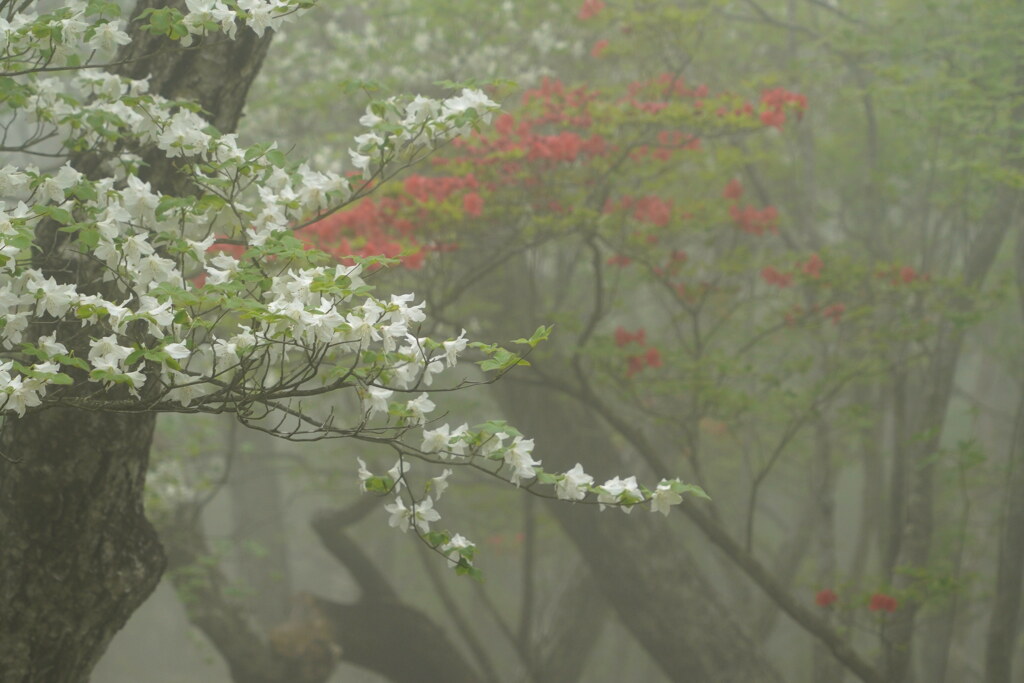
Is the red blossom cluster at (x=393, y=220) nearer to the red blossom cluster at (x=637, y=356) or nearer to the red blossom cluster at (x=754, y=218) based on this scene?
the red blossom cluster at (x=637, y=356)

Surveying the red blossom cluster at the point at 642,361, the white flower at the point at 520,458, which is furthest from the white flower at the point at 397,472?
the red blossom cluster at the point at 642,361

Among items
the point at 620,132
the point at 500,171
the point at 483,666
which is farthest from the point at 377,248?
the point at 483,666

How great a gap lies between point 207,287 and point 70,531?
1.13m

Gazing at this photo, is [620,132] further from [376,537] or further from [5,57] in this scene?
[376,537]

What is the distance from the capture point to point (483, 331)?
641cm

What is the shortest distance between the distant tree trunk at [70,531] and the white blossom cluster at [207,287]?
0.44 feet

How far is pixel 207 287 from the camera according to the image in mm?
2055

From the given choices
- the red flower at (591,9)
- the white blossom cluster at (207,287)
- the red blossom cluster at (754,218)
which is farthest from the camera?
the red blossom cluster at (754,218)

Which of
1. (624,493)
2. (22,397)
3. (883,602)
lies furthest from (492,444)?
(883,602)

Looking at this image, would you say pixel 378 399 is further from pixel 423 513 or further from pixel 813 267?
pixel 813 267

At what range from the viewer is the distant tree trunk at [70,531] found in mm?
2699

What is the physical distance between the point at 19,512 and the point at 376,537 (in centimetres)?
1053

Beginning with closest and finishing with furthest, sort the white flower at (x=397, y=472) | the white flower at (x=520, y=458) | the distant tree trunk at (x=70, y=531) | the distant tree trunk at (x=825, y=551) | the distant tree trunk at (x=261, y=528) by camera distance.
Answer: the white flower at (x=520, y=458) < the white flower at (x=397, y=472) < the distant tree trunk at (x=70, y=531) < the distant tree trunk at (x=825, y=551) < the distant tree trunk at (x=261, y=528)

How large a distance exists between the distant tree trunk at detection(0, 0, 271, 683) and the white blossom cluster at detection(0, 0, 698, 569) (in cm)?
13
